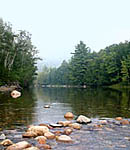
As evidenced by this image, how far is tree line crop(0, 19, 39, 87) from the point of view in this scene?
44250mm

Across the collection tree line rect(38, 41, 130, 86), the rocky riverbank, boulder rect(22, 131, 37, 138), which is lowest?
the rocky riverbank

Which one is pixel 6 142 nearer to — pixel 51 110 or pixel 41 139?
pixel 41 139

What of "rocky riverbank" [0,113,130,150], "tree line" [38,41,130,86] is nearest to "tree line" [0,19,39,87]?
"tree line" [38,41,130,86]

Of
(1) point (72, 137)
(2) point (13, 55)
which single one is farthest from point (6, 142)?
(2) point (13, 55)

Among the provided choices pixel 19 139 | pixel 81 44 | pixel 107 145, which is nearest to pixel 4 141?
pixel 19 139

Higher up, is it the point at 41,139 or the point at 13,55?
the point at 13,55

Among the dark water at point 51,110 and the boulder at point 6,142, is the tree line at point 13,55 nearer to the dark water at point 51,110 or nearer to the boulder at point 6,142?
the dark water at point 51,110

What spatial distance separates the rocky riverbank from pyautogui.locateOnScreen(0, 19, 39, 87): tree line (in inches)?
1323

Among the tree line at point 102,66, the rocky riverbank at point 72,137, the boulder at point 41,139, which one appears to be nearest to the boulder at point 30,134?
the rocky riverbank at point 72,137

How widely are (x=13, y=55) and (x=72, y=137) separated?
43.2m

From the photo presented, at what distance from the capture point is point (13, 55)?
49156 mm

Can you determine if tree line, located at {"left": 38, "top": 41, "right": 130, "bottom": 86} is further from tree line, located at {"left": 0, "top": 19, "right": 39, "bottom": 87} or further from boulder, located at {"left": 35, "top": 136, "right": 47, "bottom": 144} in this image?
boulder, located at {"left": 35, "top": 136, "right": 47, "bottom": 144}

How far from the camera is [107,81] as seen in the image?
69.4 meters

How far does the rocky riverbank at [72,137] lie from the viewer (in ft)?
22.5
